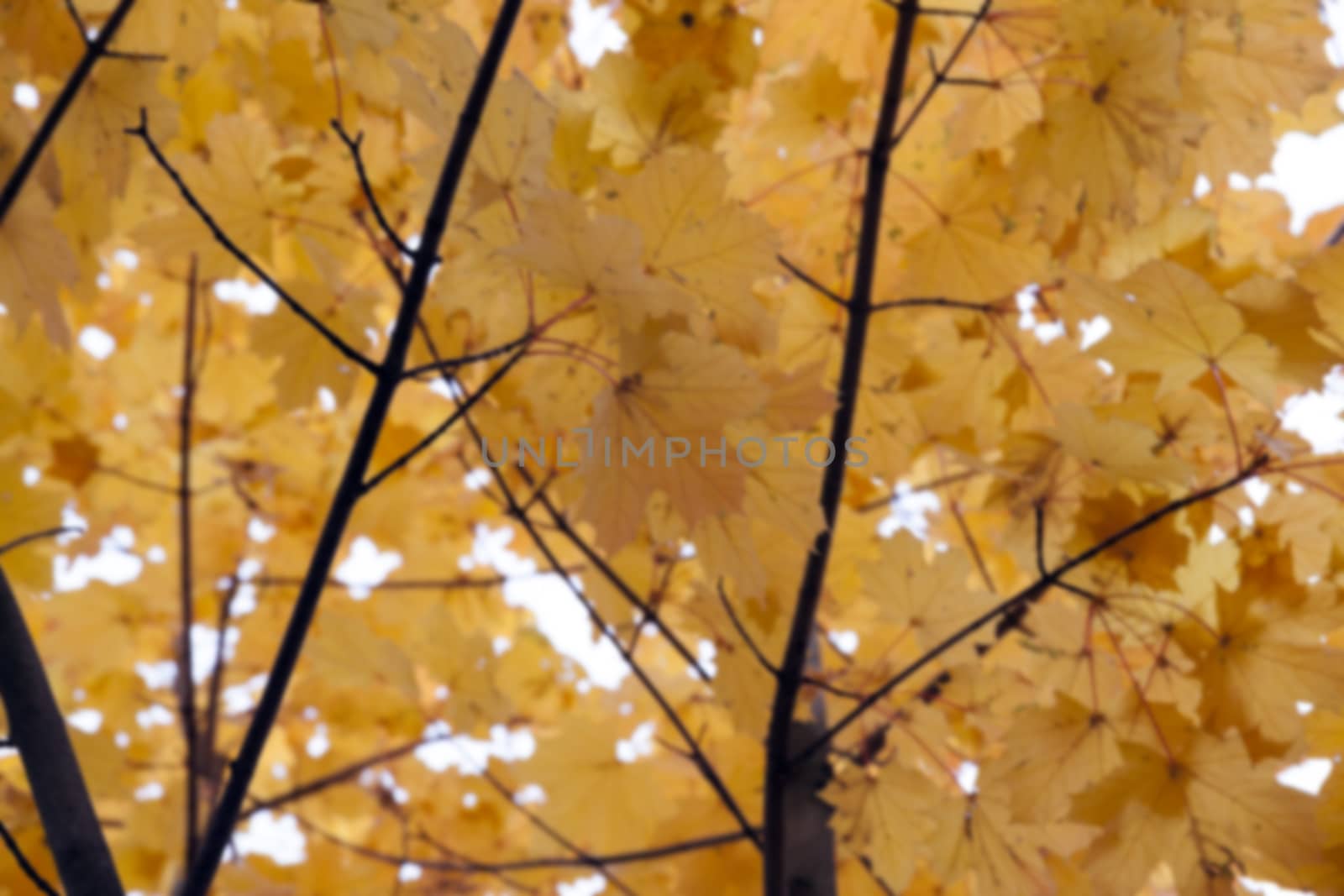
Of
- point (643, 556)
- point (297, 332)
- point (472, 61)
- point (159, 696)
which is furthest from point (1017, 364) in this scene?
point (159, 696)

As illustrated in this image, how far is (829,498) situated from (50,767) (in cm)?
81

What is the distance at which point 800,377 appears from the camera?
1.03 m

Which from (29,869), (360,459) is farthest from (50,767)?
(360,459)

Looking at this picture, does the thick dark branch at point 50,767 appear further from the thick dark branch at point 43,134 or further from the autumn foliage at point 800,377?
the thick dark branch at point 43,134

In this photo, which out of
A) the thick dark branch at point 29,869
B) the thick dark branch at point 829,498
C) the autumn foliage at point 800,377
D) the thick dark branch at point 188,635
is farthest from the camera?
the thick dark branch at point 188,635

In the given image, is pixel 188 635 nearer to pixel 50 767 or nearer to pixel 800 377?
pixel 50 767

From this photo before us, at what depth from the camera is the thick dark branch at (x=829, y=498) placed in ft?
3.63

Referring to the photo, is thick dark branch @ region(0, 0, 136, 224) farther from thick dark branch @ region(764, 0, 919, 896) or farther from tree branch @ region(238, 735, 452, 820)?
tree branch @ region(238, 735, 452, 820)

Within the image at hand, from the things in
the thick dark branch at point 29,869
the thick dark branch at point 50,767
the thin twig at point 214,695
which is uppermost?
the thin twig at point 214,695

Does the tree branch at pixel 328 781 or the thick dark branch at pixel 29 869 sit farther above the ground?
the tree branch at pixel 328 781

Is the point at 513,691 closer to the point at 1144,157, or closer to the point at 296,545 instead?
the point at 296,545

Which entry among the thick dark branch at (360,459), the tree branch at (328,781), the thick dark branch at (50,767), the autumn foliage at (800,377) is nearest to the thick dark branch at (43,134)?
the autumn foliage at (800,377)

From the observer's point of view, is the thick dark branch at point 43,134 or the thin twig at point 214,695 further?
the thin twig at point 214,695

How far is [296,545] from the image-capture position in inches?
104
